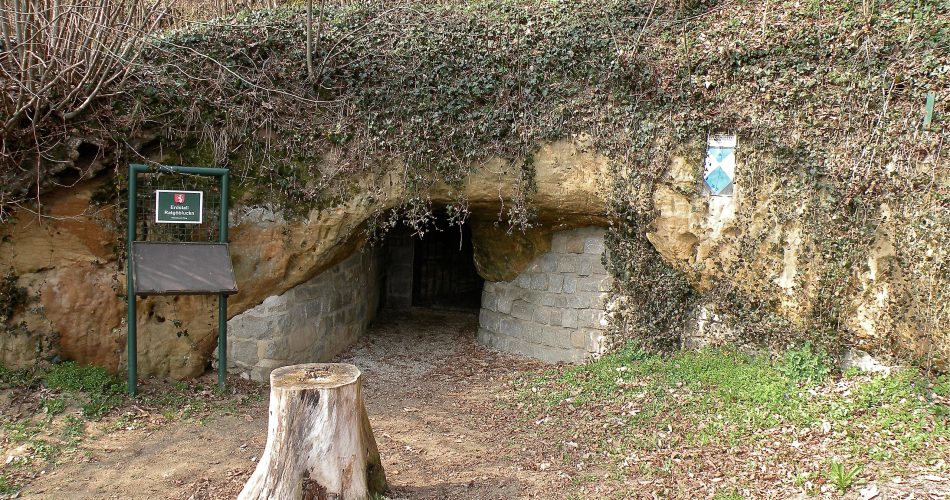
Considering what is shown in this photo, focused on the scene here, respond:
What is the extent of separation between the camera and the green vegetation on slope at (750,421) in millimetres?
4039

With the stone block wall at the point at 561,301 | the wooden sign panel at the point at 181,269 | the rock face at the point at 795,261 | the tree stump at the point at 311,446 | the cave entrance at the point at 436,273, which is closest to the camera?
the tree stump at the point at 311,446

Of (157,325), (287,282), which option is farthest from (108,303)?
(287,282)

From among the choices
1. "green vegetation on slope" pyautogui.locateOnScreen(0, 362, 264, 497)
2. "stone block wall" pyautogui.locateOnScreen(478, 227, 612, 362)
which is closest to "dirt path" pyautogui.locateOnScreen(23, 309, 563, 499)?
"green vegetation on slope" pyautogui.locateOnScreen(0, 362, 264, 497)

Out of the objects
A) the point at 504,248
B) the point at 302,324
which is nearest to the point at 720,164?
the point at 504,248

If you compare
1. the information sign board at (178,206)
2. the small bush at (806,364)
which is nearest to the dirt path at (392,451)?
the information sign board at (178,206)

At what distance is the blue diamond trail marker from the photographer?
5.75m

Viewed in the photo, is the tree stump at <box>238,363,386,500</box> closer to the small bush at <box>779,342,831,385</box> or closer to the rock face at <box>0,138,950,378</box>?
the rock face at <box>0,138,950,378</box>

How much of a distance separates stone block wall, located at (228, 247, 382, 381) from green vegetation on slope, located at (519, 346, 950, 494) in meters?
2.49

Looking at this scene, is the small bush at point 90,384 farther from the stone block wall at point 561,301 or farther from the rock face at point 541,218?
the stone block wall at point 561,301

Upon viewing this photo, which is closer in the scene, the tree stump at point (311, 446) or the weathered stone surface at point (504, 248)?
the tree stump at point (311, 446)

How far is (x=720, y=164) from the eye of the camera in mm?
5809

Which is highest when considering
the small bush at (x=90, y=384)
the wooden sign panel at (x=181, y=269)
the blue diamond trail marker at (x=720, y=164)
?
the blue diamond trail marker at (x=720, y=164)

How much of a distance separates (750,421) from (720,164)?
2325 mm

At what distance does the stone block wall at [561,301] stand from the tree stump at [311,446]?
3.86 metres
